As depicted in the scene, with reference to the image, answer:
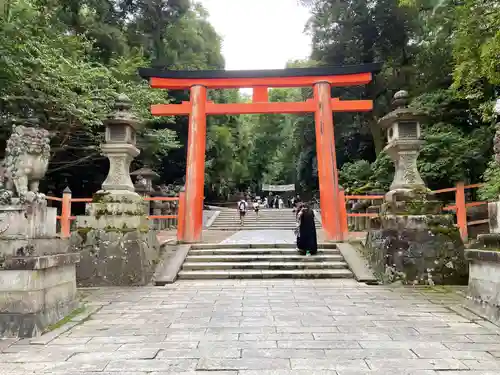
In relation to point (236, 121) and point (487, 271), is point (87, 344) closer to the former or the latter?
point (487, 271)

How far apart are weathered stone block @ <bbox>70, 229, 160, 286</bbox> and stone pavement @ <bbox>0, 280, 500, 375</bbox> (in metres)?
1.13

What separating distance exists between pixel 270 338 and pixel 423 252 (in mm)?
4070

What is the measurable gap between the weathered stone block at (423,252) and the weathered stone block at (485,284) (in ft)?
5.67

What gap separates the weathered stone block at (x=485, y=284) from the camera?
168 inches

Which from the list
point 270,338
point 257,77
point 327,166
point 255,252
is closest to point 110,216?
point 255,252

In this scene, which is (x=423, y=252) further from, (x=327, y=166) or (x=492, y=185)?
(x=327, y=166)

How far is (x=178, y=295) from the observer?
19.6 ft

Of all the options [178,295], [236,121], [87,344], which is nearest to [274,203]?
[236,121]

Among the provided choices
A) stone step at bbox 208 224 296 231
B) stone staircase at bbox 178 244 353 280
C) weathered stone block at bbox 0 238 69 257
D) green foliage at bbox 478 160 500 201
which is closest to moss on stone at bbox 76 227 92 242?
stone staircase at bbox 178 244 353 280

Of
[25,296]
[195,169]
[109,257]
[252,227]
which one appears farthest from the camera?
[252,227]

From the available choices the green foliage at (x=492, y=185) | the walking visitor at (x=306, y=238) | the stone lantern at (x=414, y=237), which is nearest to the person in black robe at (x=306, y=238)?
the walking visitor at (x=306, y=238)

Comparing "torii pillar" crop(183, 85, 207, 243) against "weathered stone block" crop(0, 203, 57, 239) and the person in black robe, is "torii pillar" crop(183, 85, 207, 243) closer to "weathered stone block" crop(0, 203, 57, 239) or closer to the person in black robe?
the person in black robe

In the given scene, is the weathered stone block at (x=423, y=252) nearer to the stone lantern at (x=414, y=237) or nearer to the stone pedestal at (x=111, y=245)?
the stone lantern at (x=414, y=237)

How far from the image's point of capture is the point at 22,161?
14.4 ft
